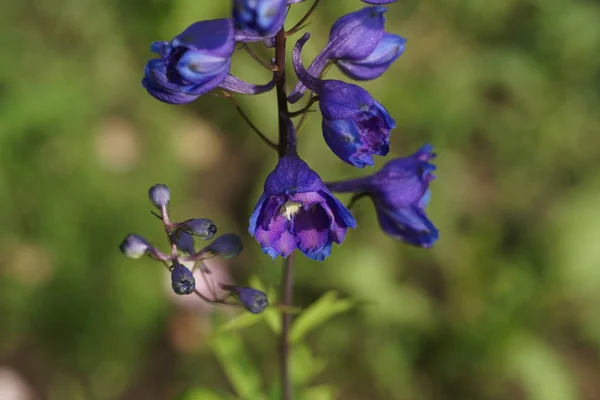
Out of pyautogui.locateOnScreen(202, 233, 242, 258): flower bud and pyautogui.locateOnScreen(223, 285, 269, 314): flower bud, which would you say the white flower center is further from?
pyautogui.locateOnScreen(223, 285, 269, 314): flower bud

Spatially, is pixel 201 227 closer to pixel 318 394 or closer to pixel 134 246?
pixel 134 246

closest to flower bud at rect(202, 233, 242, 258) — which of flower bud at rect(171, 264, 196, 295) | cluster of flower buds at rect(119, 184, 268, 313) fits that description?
cluster of flower buds at rect(119, 184, 268, 313)

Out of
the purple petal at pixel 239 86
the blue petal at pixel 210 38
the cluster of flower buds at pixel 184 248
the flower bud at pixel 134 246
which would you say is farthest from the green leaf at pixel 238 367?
the blue petal at pixel 210 38

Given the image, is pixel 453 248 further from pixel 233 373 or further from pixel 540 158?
pixel 233 373

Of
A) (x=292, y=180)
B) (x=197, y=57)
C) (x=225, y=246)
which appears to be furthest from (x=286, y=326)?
(x=197, y=57)

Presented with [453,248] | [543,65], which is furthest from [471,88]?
[453,248]
